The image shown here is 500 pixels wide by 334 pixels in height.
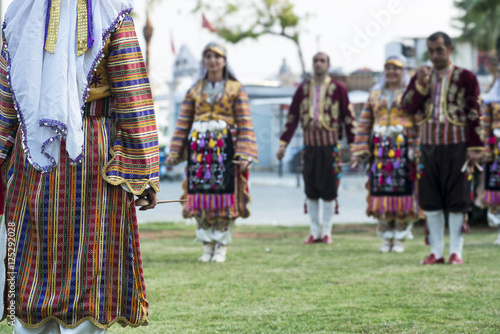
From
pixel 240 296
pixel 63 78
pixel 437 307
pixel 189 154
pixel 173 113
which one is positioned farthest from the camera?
pixel 173 113

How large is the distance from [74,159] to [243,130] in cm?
415

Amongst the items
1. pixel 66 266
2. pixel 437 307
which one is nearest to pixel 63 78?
pixel 66 266

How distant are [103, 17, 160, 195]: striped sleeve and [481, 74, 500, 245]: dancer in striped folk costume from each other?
6400 mm

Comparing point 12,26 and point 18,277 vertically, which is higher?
point 12,26

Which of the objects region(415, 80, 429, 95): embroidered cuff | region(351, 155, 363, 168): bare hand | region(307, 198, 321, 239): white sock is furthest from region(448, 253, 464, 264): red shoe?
region(307, 198, 321, 239): white sock

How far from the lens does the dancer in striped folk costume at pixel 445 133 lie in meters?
6.66

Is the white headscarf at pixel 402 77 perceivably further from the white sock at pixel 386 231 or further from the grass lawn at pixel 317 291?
the grass lawn at pixel 317 291

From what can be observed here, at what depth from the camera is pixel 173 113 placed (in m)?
27.0

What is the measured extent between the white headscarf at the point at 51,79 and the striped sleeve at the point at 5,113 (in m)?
0.09

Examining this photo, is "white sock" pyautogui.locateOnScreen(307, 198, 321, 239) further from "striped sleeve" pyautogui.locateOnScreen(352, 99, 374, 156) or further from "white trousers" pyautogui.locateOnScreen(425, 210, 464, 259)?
"white trousers" pyautogui.locateOnScreen(425, 210, 464, 259)

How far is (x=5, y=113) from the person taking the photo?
3301 millimetres

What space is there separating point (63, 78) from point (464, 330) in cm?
259

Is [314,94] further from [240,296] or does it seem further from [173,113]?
[173,113]

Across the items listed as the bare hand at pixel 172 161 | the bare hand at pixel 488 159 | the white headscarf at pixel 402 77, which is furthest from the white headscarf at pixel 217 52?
the bare hand at pixel 488 159
